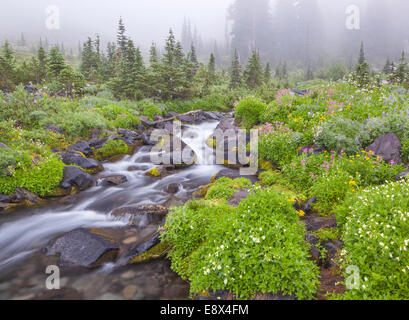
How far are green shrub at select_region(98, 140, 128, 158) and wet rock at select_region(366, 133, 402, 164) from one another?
39.4ft

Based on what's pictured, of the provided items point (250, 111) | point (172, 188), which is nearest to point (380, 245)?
point (172, 188)

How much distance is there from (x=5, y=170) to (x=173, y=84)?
19.4 metres

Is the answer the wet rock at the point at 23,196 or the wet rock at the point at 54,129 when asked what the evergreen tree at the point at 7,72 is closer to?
the wet rock at the point at 54,129

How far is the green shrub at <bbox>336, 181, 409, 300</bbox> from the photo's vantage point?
3.57 m

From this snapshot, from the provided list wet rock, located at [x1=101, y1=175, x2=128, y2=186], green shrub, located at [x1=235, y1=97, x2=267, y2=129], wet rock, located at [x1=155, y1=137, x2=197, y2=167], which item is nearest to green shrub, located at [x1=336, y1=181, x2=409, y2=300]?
wet rock, located at [x1=155, y1=137, x2=197, y2=167]

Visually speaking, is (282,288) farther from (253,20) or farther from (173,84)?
(253,20)

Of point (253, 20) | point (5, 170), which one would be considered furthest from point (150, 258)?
point (253, 20)

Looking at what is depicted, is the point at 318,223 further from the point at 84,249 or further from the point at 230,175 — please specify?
the point at 84,249

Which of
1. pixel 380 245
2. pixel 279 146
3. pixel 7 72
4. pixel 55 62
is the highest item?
pixel 55 62

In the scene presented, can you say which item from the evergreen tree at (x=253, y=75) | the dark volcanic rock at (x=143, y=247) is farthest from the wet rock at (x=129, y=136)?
the evergreen tree at (x=253, y=75)

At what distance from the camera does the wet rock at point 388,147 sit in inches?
276

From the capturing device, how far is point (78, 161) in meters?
11.3

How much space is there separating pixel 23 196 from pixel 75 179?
71.2 inches

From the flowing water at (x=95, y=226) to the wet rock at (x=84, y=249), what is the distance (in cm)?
20
